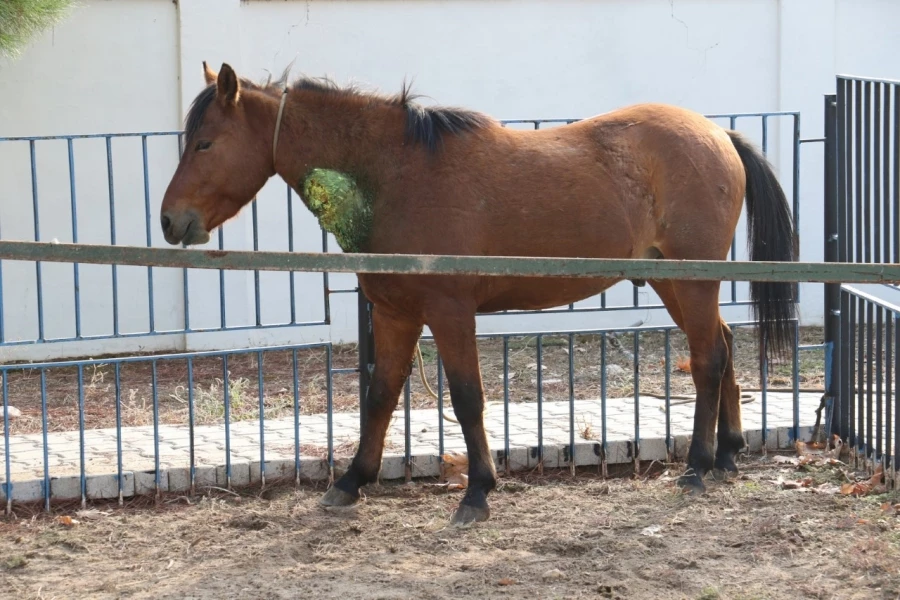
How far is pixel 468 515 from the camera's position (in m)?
5.20

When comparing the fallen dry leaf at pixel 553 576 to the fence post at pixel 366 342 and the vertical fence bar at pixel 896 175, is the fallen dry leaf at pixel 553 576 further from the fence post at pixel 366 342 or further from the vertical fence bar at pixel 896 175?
the vertical fence bar at pixel 896 175

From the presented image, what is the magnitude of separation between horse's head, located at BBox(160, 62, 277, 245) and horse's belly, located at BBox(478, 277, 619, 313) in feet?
3.97

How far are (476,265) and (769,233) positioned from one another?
2.99 m

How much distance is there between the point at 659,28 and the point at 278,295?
4.07 metres

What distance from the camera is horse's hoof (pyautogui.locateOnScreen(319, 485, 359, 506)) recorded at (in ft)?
18.2

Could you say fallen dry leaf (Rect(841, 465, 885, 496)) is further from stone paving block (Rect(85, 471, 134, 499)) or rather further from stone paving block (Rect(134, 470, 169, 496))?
stone paving block (Rect(85, 471, 134, 499))

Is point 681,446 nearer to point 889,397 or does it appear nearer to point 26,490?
point 889,397

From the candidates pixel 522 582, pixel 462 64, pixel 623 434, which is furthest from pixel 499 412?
pixel 462 64

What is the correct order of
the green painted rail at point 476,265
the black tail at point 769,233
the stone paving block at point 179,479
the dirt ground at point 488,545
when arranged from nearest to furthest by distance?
the green painted rail at point 476,265
the dirt ground at point 488,545
the stone paving block at point 179,479
the black tail at point 769,233

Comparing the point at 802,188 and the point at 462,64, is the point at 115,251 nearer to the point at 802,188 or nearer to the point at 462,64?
the point at 462,64

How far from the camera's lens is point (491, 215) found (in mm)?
5188

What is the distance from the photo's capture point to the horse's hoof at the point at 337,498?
555 cm

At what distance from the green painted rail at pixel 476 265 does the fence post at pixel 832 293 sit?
280 cm

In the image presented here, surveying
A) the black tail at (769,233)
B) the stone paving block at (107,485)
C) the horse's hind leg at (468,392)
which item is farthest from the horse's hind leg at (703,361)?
the stone paving block at (107,485)
